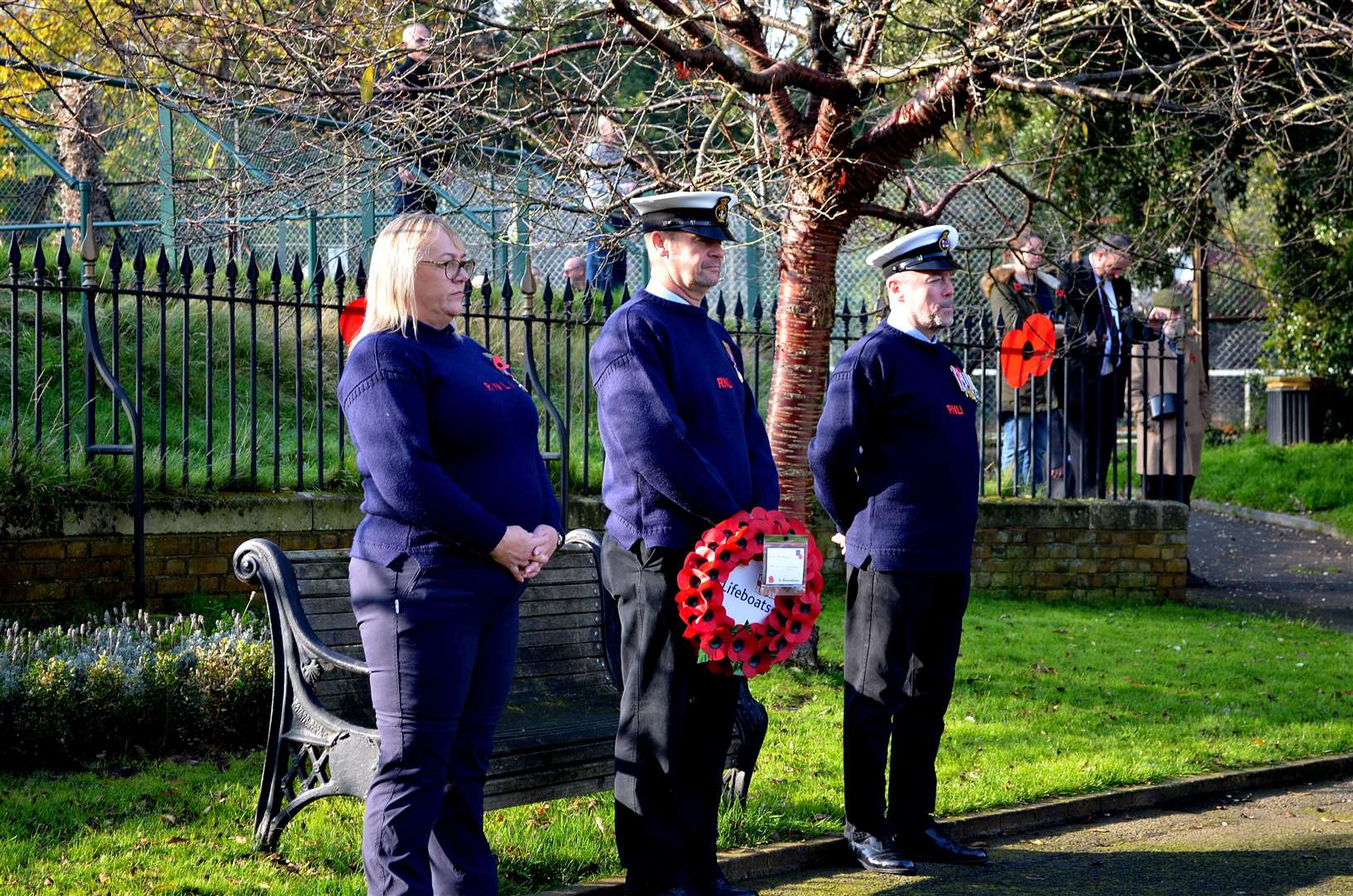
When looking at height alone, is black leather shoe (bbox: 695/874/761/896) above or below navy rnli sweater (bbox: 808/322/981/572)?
below

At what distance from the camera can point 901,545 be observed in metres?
5.35

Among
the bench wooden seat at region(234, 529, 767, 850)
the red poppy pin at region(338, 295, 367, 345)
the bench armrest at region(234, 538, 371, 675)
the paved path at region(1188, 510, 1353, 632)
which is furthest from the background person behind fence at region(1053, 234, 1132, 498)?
the bench armrest at region(234, 538, 371, 675)

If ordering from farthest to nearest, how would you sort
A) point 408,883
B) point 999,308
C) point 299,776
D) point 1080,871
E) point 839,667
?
1. point 999,308
2. point 839,667
3. point 1080,871
4. point 299,776
5. point 408,883

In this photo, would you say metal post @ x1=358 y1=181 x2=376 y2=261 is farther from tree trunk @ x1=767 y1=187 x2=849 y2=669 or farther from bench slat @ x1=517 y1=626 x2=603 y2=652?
bench slat @ x1=517 y1=626 x2=603 y2=652

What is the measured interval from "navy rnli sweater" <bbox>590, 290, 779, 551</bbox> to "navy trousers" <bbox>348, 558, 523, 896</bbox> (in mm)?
632

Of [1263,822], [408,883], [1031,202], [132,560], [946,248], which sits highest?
[1031,202]

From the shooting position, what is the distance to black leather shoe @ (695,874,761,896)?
4.68 metres

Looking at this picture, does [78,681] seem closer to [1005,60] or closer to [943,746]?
[943,746]

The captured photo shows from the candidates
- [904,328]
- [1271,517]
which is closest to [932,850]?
[904,328]

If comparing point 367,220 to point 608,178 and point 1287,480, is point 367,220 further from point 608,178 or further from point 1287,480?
point 1287,480

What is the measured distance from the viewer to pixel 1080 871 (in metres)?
5.39

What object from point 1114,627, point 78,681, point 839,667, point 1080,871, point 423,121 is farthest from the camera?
point 1114,627

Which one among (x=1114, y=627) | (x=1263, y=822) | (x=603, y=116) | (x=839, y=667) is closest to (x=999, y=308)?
(x=1114, y=627)

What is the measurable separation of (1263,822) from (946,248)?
275 cm
